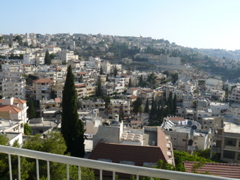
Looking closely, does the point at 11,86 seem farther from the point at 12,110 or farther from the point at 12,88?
the point at 12,110

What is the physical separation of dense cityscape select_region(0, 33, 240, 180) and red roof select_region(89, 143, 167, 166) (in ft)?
0.12

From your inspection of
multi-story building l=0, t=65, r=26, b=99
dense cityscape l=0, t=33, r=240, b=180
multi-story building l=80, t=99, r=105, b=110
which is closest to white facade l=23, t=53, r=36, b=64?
dense cityscape l=0, t=33, r=240, b=180

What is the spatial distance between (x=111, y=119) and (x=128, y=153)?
1661 cm

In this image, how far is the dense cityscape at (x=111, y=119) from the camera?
8469 millimetres

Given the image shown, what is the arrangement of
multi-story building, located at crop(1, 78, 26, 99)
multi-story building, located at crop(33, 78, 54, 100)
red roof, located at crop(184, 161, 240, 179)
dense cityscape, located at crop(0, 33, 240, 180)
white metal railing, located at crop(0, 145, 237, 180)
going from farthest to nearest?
multi-story building, located at crop(33, 78, 54, 100) → multi-story building, located at crop(1, 78, 26, 99) → dense cityscape, located at crop(0, 33, 240, 180) → red roof, located at crop(184, 161, 240, 179) → white metal railing, located at crop(0, 145, 237, 180)

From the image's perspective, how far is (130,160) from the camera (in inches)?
379

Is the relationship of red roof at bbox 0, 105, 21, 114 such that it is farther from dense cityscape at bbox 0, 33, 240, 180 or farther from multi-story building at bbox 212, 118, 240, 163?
multi-story building at bbox 212, 118, 240, 163

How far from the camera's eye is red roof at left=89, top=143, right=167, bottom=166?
31.4ft

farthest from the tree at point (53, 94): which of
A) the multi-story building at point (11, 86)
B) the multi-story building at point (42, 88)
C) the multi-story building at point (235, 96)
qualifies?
the multi-story building at point (235, 96)

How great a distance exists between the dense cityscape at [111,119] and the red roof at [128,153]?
0.12 feet

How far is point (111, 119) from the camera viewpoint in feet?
86.5

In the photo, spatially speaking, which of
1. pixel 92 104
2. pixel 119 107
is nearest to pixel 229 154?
pixel 119 107

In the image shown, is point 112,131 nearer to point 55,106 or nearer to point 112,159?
point 112,159

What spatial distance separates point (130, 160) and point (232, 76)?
264 feet
